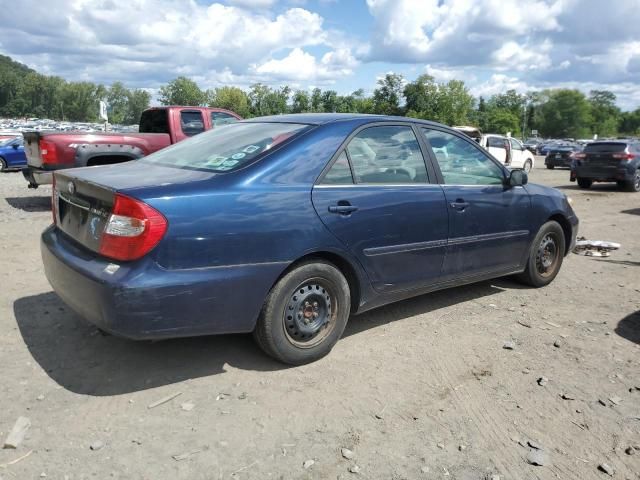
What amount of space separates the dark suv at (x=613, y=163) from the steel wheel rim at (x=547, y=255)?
12.6 metres

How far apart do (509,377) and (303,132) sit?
7.14ft

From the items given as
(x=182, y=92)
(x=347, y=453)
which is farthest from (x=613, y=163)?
(x=182, y=92)

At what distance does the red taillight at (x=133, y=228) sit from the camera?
10.1 ft

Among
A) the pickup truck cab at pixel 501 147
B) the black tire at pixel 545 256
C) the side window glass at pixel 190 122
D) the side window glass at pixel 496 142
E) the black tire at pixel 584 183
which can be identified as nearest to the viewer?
the black tire at pixel 545 256

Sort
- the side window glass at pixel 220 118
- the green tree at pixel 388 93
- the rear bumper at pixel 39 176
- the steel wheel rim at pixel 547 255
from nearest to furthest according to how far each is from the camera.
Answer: the steel wheel rim at pixel 547 255
the rear bumper at pixel 39 176
the side window glass at pixel 220 118
the green tree at pixel 388 93

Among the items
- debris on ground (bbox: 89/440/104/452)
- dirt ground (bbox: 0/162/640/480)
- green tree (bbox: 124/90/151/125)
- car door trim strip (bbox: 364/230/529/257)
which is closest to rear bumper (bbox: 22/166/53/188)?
dirt ground (bbox: 0/162/640/480)

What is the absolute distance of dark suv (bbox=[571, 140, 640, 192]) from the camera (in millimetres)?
16578

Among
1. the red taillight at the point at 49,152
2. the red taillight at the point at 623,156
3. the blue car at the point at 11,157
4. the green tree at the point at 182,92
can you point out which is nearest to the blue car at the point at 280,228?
the red taillight at the point at 49,152

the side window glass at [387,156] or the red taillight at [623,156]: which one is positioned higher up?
the side window glass at [387,156]

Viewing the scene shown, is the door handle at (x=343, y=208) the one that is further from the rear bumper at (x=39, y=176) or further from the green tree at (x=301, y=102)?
the green tree at (x=301, y=102)

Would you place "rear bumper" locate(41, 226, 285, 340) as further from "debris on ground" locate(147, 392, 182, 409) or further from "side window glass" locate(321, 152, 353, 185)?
"side window glass" locate(321, 152, 353, 185)

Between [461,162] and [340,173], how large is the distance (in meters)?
1.47

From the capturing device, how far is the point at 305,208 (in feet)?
11.8

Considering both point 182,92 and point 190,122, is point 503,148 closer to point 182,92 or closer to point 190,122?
point 190,122
